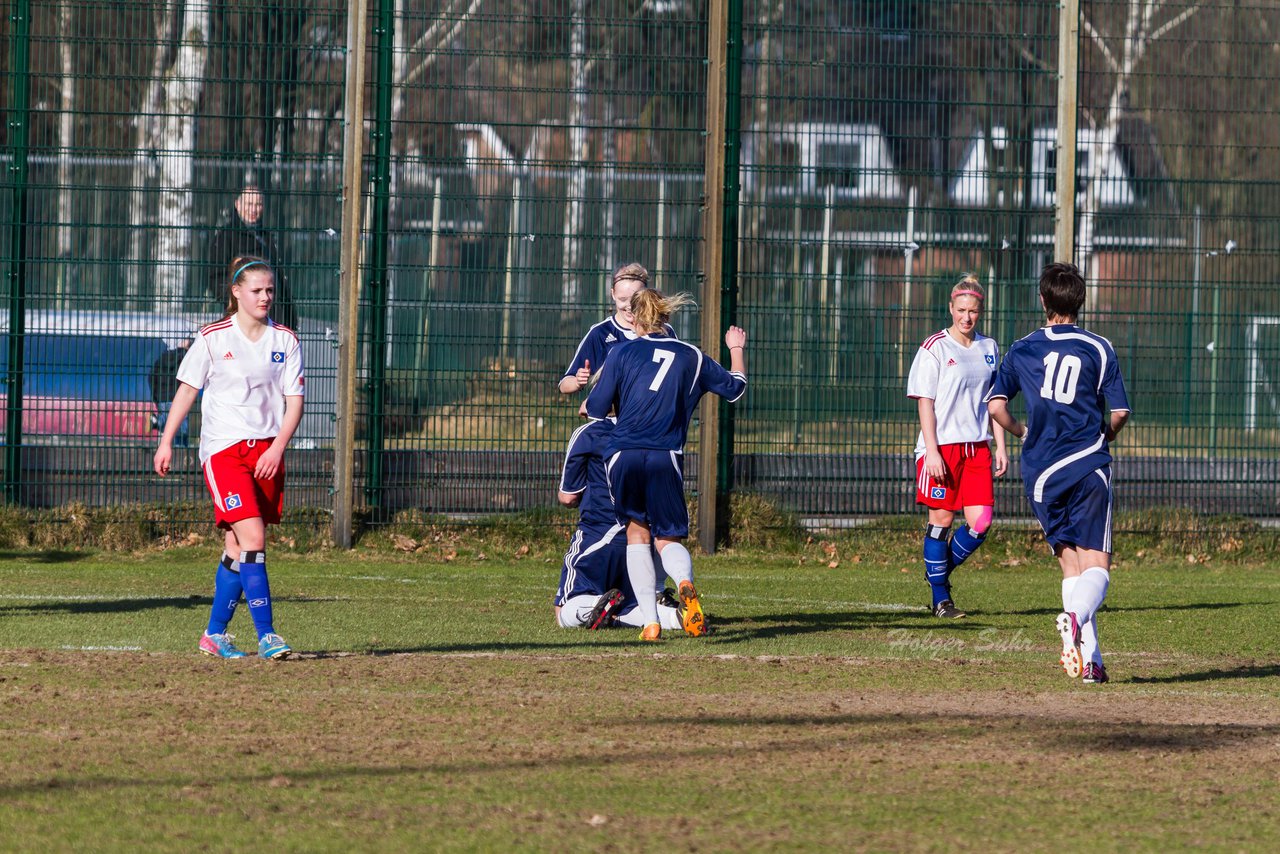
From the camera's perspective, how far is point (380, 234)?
13.3 meters

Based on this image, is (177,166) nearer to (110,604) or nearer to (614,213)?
(614,213)

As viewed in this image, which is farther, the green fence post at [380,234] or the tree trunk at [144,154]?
the green fence post at [380,234]

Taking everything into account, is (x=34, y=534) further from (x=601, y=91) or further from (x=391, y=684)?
(x=391, y=684)

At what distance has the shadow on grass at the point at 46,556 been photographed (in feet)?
40.0

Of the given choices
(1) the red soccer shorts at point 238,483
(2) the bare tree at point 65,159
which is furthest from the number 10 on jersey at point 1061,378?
(2) the bare tree at point 65,159

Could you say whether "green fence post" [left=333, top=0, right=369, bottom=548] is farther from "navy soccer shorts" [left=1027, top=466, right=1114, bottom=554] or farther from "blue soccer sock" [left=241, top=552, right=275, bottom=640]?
"navy soccer shorts" [left=1027, top=466, right=1114, bottom=554]

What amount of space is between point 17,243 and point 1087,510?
354 inches

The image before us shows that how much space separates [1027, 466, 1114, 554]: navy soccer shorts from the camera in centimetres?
746

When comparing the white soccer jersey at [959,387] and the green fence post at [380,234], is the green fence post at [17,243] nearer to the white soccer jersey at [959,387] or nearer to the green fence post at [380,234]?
the green fence post at [380,234]

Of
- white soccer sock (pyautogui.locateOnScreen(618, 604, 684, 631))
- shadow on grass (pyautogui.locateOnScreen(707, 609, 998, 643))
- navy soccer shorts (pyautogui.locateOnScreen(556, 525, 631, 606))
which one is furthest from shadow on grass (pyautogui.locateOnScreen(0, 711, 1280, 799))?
navy soccer shorts (pyautogui.locateOnScreen(556, 525, 631, 606))

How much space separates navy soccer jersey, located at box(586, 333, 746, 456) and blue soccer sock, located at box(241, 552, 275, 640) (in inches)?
75.8

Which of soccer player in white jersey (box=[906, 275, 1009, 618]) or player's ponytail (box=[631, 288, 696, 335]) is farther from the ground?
player's ponytail (box=[631, 288, 696, 335])

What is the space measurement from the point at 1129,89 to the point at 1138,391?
244 cm

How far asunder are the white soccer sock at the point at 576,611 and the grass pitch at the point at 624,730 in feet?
0.43
